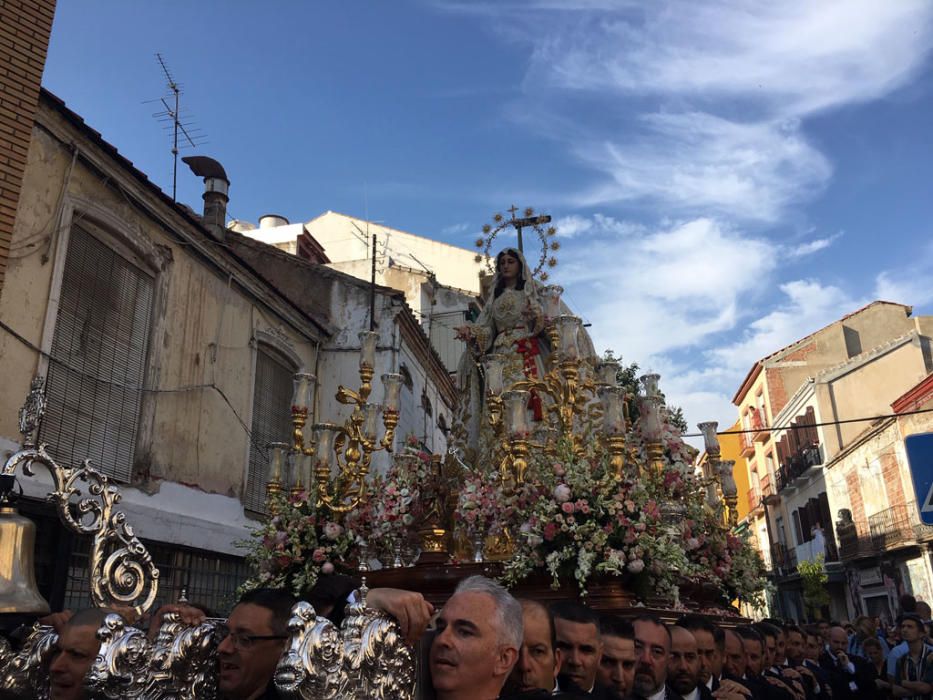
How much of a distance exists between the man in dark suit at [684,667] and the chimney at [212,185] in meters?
12.4

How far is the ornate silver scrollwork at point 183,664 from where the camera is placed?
2277 millimetres

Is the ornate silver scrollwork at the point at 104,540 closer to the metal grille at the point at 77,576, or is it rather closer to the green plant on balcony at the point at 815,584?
the metal grille at the point at 77,576

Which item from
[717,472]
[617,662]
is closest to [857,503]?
[717,472]

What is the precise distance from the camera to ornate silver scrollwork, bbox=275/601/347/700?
1.78 meters

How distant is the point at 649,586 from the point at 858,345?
32.3 metres

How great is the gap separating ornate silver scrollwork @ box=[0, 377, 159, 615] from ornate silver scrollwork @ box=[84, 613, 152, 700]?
2.30 feet

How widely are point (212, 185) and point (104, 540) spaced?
41.4ft

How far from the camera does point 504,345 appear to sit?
7.03 metres

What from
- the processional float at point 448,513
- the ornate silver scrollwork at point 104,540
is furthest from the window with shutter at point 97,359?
the ornate silver scrollwork at point 104,540

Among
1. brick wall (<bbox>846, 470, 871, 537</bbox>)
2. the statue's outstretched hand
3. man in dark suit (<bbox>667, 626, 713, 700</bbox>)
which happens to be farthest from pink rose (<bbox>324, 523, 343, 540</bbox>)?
brick wall (<bbox>846, 470, 871, 537</bbox>)

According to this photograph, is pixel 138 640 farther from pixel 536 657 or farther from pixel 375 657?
pixel 536 657

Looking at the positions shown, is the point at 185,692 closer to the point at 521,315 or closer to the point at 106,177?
the point at 521,315

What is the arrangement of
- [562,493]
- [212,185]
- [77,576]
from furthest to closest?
[212,185] < [77,576] < [562,493]

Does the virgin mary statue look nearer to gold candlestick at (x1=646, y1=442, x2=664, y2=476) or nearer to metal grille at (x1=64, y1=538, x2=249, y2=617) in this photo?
gold candlestick at (x1=646, y1=442, x2=664, y2=476)
